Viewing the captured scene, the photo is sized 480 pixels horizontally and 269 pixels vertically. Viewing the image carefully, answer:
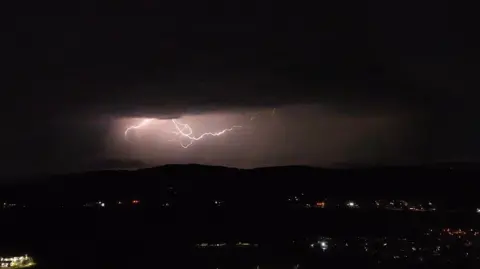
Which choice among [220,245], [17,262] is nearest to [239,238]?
[220,245]

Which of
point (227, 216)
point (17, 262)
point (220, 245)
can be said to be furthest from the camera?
point (227, 216)

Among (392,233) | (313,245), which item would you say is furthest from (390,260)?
(392,233)

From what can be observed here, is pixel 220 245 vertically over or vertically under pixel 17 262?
under

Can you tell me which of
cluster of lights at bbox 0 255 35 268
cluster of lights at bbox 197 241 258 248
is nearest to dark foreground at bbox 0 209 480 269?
cluster of lights at bbox 197 241 258 248

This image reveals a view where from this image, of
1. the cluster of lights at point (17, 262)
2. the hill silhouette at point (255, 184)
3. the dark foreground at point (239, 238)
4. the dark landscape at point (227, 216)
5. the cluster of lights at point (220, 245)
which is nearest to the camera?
the cluster of lights at point (17, 262)

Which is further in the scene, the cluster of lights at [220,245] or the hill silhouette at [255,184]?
the hill silhouette at [255,184]

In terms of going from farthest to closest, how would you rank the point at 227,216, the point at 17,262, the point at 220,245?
the point at 227,216 < the point at 220,245 < the point at 17,262

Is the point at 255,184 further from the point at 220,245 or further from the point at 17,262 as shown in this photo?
the point at 17,262

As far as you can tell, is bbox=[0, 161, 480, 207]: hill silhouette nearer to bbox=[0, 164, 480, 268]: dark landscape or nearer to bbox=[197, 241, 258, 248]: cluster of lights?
bbox=[0, 164, 480, 268]: dark landscape

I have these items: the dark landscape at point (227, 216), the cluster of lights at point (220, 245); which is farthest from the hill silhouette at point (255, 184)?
the cluster of lights at point (220, 245)

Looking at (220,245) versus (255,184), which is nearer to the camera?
(220,245)

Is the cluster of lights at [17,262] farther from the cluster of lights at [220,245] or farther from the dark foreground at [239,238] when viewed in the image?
the cluster of lights at [220,245]
